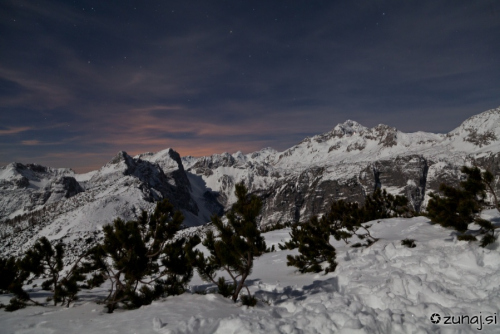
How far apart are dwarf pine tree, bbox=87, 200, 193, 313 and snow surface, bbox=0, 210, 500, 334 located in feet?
2.26

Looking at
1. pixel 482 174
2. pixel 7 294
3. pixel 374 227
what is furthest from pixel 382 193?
pixel 7 294

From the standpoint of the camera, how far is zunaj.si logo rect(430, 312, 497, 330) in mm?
4959

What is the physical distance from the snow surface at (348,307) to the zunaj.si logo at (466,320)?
72 millimetres

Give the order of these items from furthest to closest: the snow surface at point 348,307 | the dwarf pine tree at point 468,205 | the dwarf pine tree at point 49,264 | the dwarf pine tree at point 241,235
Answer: the dwarf pine tree at point 468,205 → the dwarf pine tree at point 49,264 → the dwarf pine tree at point 241,235 → the snow surface at point 348,307

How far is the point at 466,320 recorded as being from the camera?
507 cm

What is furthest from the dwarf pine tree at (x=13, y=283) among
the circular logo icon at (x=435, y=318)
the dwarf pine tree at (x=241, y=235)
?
the circular logo icon at (x=435, y=318)


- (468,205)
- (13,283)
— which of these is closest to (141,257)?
(13,283)

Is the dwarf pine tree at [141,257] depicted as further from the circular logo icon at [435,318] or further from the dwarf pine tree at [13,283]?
the circular logo icon at [435,318]

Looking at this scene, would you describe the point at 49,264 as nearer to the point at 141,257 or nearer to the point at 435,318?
the point at 141,257

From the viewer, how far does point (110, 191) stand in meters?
184

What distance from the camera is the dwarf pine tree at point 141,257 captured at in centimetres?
684

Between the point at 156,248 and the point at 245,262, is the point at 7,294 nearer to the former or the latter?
the point at 156,248

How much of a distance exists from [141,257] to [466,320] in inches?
316

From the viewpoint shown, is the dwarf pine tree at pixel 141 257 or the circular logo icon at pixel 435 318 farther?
the dwarf pine tree at pixel 141 257
